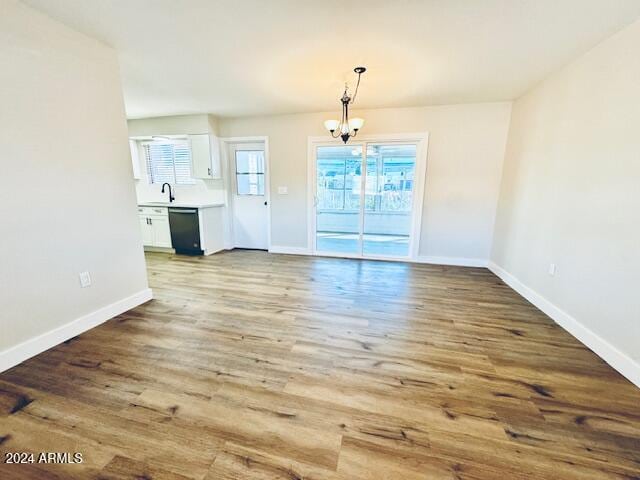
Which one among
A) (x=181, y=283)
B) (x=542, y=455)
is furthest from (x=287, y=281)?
(x=542, y=455)

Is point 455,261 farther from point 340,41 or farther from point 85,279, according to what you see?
point 85,279

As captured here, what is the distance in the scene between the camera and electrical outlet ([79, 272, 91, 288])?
221 centimetres

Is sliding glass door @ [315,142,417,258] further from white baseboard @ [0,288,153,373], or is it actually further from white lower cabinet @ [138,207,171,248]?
white baseboard @ [0,288,153,373]

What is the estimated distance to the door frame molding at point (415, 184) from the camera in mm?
4074

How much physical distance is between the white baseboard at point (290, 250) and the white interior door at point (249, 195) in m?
0.21

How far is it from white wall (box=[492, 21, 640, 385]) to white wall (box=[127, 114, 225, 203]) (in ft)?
15.8

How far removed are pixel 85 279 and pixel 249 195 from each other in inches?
123

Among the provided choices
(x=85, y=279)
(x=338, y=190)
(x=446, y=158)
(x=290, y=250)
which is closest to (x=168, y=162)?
(x=290, y=250)

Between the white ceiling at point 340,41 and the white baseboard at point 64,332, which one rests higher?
the white ceiling at point 340,41

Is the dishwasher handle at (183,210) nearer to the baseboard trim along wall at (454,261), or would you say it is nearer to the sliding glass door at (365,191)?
the sliding glass door at (365,191)

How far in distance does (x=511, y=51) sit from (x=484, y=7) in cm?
83

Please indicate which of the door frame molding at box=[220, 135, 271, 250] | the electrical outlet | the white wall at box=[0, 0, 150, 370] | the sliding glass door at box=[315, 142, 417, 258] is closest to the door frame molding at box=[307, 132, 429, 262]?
the sliding glass door at box=[315, 142, 417, 258]

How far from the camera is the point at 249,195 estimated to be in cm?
505

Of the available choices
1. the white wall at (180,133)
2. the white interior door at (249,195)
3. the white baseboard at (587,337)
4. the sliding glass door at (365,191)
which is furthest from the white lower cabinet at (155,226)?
the white baseboard at (587,337)
